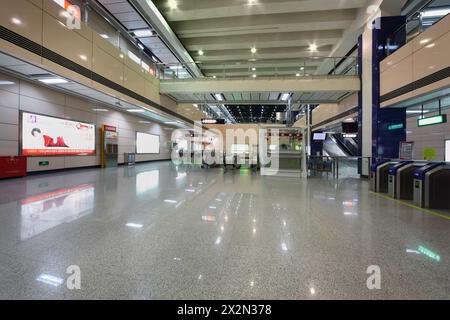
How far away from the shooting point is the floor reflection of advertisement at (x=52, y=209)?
3157 millimetres

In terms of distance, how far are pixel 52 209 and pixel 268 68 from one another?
14921mm

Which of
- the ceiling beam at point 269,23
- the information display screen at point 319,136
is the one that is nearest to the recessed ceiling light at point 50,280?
the ceiling beam at point 269,23

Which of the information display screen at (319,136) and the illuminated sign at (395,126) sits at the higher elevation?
the information display screen at (319,136)

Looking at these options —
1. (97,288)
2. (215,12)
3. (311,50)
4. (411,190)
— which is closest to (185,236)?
(97,288)

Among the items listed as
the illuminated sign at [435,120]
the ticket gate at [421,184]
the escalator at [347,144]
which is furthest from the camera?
the escalator at [347,144]

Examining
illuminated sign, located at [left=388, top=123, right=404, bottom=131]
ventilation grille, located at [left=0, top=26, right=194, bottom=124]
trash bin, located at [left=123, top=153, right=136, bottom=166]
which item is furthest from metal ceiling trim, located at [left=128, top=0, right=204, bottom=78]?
illuminated sign, located at [left=388, top=123, right=404, bottom=131]

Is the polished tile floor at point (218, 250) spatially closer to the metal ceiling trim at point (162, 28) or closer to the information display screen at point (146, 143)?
the metal ceiling trim at point (162, 28)

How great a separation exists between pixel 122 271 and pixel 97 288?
0.27 m

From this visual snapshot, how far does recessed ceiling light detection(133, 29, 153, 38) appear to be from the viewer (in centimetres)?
1041

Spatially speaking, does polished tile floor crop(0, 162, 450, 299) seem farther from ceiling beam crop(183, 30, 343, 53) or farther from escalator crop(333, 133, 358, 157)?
escalator crop(333, 133, 358, 157)

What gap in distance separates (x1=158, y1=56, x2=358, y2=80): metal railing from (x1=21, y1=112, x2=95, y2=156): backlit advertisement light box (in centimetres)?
528

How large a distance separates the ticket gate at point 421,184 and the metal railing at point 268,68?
8.17m

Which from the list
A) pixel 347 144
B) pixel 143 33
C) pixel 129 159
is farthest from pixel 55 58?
pixel 347 144

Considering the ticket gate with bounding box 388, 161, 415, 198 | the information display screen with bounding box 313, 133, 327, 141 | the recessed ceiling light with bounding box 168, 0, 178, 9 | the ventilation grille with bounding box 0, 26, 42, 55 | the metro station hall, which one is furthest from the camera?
the information display screen with bounding box 313, 133, 327, 141
